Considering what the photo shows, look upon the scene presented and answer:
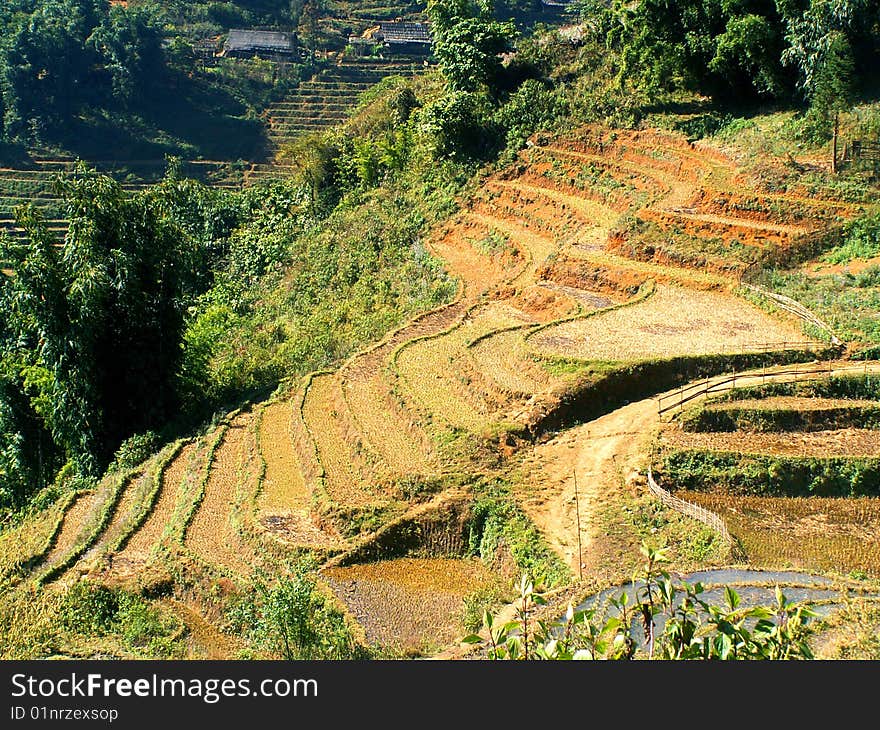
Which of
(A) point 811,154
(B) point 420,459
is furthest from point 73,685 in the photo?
(A) point 811,154

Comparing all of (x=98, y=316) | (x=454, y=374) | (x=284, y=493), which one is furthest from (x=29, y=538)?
(x=454, y=374)

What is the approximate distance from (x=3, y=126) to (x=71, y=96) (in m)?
4.32

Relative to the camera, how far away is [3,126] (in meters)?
57.5

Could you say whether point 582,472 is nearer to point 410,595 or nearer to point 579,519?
point 579,519

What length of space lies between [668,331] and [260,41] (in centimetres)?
5231

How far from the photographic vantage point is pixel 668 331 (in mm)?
20312

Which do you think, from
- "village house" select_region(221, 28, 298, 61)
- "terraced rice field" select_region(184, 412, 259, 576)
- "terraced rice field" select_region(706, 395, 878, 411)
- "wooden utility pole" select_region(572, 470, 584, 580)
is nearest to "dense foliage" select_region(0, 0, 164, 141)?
"village house" select_region(221, 28, 298, 61)

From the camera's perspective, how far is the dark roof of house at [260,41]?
64.7 m

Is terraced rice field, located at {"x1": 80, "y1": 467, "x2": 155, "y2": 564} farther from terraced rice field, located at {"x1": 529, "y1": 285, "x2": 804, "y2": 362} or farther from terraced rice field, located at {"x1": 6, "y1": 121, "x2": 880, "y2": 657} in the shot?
terraced rice field, located at {"x1": 529, "y1": 285, "x2": 804, "y2": 362}

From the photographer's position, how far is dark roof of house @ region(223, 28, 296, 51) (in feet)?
Answer: 212

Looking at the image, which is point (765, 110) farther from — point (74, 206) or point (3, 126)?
point (3, 126)

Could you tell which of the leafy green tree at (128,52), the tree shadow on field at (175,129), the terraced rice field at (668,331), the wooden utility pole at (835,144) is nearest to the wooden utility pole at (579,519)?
the terraced rice field at (668,331)

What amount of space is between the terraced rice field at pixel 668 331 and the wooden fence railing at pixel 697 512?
150 inches

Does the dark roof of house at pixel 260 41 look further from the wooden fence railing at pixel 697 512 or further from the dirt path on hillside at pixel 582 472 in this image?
the wooden fence railing at pixel 697 512
